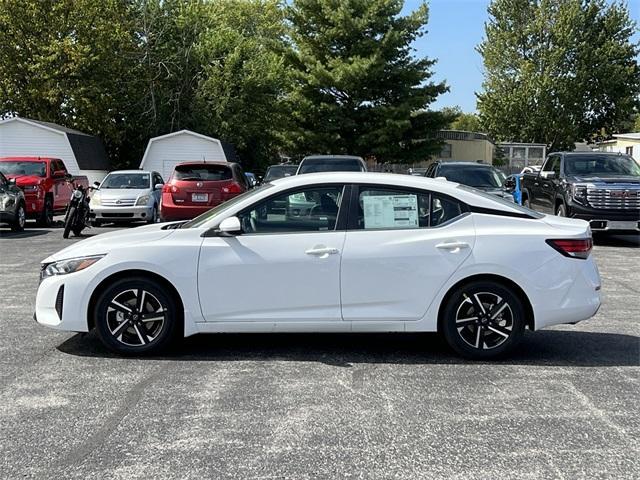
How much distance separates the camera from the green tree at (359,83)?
1428 inches

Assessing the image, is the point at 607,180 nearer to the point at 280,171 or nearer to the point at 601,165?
the point at 601,165

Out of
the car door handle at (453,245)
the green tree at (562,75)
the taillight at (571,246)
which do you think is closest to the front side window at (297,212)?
the car door handle at (453,245)

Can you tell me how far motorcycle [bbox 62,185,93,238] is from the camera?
14.9m

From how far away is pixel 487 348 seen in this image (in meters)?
5.58

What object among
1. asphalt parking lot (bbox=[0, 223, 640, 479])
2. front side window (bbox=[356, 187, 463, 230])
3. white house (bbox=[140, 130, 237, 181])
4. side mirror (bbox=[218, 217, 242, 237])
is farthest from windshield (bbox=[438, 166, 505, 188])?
white house (bbox=[140, 130, 237, 181])

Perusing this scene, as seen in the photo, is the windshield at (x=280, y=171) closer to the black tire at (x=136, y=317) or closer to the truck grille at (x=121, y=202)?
the truck grille at (x=121, y=202)

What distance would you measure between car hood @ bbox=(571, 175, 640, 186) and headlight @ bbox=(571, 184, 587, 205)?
0.21 meters

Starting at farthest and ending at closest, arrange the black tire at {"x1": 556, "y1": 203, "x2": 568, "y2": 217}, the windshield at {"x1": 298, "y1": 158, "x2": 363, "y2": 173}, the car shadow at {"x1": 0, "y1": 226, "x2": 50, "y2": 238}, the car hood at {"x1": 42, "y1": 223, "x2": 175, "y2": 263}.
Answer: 1. the windshield at {"x1": 298, "y1": 158, "x2": 363, "y2": 173}
2. the car shadow at {"x1": 0, "y1": 226, "x2": 50, "y2": 238}
3. the black tire at {"x1": 556, "y1": 203, "x2": 568, "y2": 217}
4. the car hood at {"x1": 42, "y1": 223, "x2": 175, "y2": 263}

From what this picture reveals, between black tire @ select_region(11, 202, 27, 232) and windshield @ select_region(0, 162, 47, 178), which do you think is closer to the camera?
black tire @ select_region(11, 202, 27, 232)

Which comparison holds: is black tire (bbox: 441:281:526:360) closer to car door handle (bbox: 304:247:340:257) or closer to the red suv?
car door handle (bbox: 304:247:340:257)

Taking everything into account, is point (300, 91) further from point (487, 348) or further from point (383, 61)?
point (487, 348)

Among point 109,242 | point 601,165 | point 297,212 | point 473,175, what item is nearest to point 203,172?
point 473,175

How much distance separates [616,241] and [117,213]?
12028 mm

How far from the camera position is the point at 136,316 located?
5.59 m
